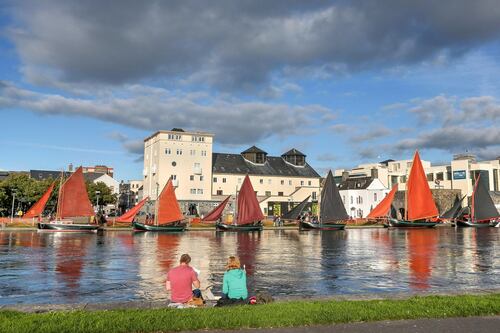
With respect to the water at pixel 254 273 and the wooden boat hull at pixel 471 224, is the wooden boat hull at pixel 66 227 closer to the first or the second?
the water at pixel 254 273

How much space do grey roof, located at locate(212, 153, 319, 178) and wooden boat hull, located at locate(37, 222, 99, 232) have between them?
1672 inches

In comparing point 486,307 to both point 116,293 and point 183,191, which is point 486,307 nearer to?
point 116,293

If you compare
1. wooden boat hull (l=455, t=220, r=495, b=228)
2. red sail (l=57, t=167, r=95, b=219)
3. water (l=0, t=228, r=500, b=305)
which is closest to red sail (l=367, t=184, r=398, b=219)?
wooden boat hull (l=455, t=220, r=495, b=228)

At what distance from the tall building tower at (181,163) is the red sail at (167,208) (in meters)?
25.0

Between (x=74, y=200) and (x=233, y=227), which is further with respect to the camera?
(x=233, y=227)

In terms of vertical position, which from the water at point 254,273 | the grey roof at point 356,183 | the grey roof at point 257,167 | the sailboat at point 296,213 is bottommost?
the water at point 254,273

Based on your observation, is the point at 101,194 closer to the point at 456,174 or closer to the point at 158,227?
the point at 158,227

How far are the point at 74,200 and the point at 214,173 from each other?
41439mm

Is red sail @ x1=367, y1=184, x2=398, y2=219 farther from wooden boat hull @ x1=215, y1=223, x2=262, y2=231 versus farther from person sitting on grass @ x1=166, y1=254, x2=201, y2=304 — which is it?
person sitting on grass @ x1=166, y1=254, x2=201, y2=304

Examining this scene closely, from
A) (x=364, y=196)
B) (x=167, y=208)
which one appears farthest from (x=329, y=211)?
(x=364, y=196)

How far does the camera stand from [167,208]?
224 feet

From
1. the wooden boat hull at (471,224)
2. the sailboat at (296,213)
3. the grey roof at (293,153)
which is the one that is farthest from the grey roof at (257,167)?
the wooden boat hull at (471,224)

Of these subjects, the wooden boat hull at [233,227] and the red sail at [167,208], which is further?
the wooden boat hull at [233,227]

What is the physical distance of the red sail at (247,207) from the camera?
7119 centimetres
